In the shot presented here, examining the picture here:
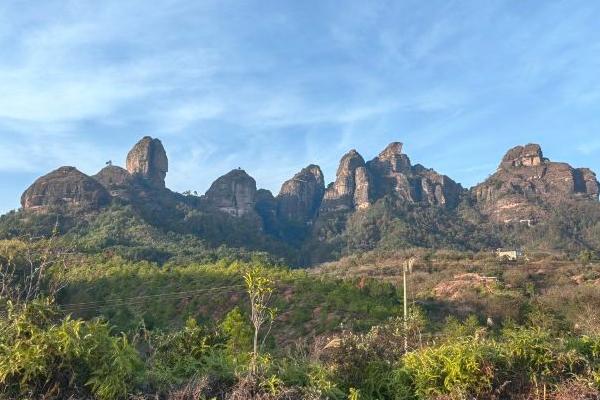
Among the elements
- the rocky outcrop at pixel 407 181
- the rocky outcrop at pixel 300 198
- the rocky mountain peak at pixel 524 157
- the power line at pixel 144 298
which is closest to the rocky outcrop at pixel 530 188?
the rocky mountain peak at pixel 524 157

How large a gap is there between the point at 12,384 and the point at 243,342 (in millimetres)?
10945

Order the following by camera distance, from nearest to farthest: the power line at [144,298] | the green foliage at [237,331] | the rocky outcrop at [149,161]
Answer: the green foliage at [237,331] → the power line at [144,298] → the rocky outcrop at [149,161]

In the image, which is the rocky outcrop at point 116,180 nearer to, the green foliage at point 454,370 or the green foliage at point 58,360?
the green foliage at point 58,360

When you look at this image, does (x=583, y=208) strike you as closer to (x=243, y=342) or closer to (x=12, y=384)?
(x=243, y=342)

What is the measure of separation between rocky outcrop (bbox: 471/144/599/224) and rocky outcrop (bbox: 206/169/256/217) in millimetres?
45104

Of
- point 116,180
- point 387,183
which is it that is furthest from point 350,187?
point 116,180

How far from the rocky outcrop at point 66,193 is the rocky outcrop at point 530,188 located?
219 feet

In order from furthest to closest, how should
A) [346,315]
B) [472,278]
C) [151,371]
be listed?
[472,278]
[346,315]
[151,371]

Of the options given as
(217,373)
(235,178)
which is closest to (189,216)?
(235,178)

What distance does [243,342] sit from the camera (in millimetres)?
13922

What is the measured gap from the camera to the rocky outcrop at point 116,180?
86125 mm

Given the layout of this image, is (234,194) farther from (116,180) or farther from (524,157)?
(524,157)

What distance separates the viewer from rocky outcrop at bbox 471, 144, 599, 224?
97.1 metres

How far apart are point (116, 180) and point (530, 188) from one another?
74667 millimetres
